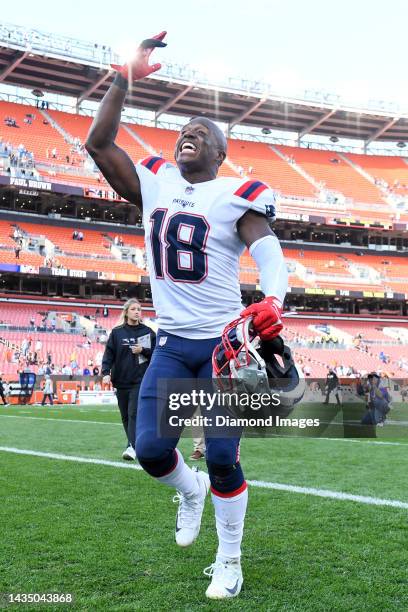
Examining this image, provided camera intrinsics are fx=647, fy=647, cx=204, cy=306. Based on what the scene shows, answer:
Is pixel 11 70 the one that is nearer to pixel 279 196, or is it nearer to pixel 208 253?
pixel 279 196

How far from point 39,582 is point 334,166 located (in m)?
47.7

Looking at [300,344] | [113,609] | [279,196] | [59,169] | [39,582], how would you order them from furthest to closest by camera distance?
[279,196] → [59,169] → [300,344] → [39,582] → [113,609]

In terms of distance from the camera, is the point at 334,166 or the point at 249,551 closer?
the point at 249,551

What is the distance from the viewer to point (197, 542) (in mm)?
3848

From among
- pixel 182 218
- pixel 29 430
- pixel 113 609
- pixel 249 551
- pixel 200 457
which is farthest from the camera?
pixel 29 430

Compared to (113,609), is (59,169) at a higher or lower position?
higher

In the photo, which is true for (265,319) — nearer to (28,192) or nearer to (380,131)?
(28,192)

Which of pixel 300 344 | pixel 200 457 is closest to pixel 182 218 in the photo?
pixel 200 457

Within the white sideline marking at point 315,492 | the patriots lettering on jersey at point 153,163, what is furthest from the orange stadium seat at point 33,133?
the patriots lettering on jersey at point 153,163

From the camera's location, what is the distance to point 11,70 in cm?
3803

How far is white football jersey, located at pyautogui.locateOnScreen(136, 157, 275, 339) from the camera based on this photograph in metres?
3.20

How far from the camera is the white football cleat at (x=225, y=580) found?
9.37 feet

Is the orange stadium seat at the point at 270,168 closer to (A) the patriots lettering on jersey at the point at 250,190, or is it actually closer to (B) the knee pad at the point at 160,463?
(A) the patriots lettering on jersey at the point at 250,190

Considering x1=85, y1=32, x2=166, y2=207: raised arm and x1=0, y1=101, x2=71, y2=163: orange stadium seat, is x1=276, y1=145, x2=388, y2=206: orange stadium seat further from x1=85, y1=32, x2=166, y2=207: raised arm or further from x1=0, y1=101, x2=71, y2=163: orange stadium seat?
x1=85, y1=32, x2=166, y2=207: raised arm
